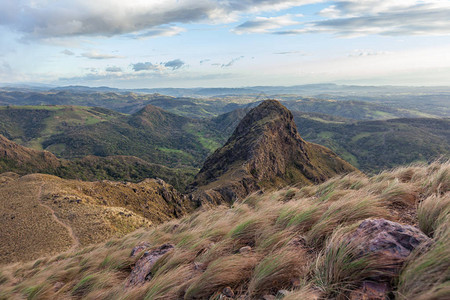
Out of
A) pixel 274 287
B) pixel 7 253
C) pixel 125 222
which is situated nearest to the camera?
pixel 274 287

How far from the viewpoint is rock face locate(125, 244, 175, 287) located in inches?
223

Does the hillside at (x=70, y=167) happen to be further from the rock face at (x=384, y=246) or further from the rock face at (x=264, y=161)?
the rock face at (x=384, y=246)

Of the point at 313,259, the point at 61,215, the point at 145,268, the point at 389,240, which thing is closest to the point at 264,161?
the point at 61,215

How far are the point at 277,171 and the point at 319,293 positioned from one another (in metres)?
101

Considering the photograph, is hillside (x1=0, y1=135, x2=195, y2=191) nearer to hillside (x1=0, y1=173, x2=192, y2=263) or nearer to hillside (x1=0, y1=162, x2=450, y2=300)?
hillside (x1=0, y1=173, x2=192, y2=263)

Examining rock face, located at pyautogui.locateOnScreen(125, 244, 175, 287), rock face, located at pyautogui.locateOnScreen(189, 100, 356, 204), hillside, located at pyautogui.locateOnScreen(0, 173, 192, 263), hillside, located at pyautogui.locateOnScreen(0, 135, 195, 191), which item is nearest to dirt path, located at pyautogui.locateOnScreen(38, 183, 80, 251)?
hillside, located at pyautogui.locateOnScreen(0, 173, 192, 263)

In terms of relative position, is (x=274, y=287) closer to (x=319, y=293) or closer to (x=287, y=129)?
(x=319, y=293)

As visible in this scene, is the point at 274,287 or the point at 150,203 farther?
the point at 150,203

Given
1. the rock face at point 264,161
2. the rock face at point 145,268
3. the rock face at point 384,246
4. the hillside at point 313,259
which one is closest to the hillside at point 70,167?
the rock face at point 264,161

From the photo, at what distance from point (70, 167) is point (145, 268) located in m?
Result: 179

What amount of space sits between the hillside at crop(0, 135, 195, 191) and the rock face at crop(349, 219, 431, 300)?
436 feet

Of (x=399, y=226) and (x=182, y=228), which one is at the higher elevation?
(x=399, y=226)

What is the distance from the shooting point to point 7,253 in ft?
75.0

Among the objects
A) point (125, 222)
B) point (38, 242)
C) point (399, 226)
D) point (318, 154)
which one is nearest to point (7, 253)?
point (38, 242)
